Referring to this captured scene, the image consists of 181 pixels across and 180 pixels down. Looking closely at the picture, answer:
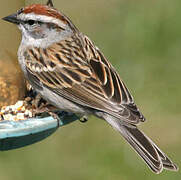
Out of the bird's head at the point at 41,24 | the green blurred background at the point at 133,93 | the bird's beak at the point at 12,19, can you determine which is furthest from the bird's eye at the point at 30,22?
the green blurred background at the point at 133,93

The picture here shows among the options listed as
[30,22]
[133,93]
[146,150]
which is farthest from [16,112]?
[133,93]

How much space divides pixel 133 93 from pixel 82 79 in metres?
3.26

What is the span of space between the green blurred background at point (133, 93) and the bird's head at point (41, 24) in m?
2.16

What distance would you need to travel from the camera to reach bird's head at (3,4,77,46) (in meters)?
5.92

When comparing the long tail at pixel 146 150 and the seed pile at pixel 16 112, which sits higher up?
the seed pile at pixel 16 112

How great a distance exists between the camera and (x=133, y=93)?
9258 mm

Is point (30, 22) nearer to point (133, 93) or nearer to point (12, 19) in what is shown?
point (12, 19)

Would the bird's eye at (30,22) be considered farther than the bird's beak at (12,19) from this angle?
Yes

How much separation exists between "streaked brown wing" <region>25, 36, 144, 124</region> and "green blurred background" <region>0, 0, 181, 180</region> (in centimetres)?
215

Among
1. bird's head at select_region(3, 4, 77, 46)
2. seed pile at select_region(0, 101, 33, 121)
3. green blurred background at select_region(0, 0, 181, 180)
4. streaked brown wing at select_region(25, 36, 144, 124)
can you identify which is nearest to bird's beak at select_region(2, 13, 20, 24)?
bird's head at select_region(3, 4, 77, 46)

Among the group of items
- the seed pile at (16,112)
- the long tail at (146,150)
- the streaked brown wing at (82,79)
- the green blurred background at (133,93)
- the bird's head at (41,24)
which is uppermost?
the bird's head at (41,24)

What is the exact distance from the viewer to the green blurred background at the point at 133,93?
8219 mm

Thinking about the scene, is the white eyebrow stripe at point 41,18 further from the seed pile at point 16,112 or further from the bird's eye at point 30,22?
the seed pile at point 16,112

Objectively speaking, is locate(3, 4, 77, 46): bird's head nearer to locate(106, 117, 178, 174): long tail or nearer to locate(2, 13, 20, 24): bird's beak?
locate(2, 13, 20, 24): bird's beak
